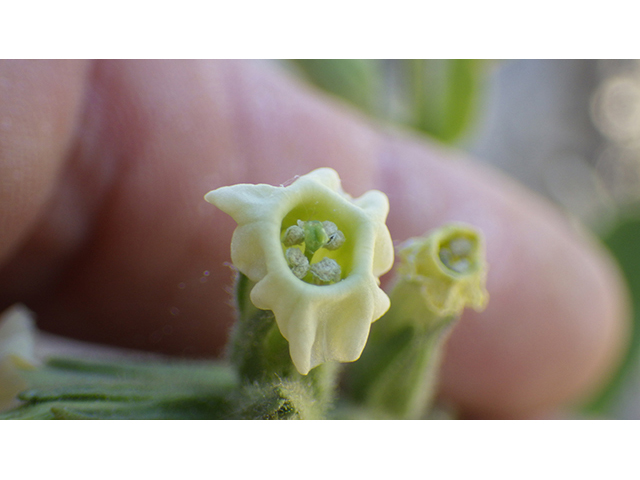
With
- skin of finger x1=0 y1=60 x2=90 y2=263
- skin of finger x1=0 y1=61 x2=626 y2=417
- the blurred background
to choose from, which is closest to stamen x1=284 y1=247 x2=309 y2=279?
skin of finger x1=0 y1=61 x2=626 y2=417

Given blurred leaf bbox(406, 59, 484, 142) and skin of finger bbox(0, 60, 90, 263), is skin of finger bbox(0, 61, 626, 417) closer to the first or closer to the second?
skin of finger bbox(0, 60, 90, 263)

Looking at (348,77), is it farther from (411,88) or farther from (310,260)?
(310,260)

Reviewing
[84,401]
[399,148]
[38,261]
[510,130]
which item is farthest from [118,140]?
[510,130]

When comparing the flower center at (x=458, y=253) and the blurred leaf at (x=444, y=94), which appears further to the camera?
the blurred leaf at (x=444, y=94)

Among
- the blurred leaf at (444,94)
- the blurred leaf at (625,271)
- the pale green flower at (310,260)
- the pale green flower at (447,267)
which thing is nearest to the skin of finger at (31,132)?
the pale green flower at (310,260)

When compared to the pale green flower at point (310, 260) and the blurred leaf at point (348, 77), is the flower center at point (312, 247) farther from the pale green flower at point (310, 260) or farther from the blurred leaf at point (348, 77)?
the blurred leaf at point (348, 77)

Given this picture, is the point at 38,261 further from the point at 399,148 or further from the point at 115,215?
the point at 399,148
